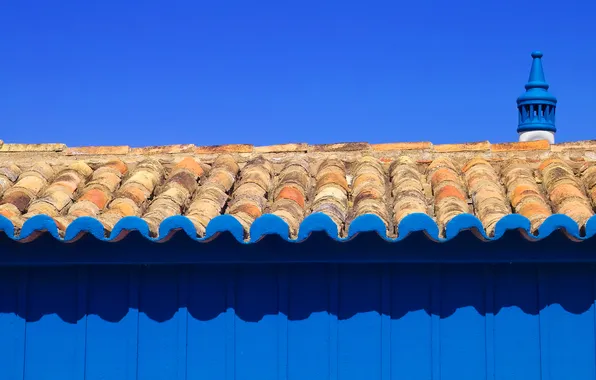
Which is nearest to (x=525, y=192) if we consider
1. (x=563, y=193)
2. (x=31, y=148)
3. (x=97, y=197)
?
(x=563, y=193)

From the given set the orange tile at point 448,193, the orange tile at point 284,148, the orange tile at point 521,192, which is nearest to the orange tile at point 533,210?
the orange tile at point 521,192

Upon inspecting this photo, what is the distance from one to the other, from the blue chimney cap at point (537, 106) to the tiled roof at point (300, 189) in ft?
23.3

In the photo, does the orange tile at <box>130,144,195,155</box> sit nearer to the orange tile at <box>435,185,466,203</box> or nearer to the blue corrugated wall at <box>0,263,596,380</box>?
the blue corrugated wall at <box>0,263,596,380</box>

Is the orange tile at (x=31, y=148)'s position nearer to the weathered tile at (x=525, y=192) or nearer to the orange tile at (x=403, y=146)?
the orange tile at (x=403, y=146)

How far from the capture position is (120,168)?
6.50 meters

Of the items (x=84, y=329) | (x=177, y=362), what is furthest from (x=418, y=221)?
(x=84, y=329)

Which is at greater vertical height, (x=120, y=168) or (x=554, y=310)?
(x=120, y=168)

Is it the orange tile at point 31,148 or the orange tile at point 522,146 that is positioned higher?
the orange tile at point 31,148

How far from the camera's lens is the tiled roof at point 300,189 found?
16.0 ft

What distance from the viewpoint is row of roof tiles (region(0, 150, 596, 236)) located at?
5.26 meters

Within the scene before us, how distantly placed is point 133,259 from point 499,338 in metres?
2.26

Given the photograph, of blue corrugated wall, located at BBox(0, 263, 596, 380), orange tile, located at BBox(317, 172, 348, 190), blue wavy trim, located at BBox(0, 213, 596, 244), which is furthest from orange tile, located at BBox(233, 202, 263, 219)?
orange tile, located at BBox(317, 172, 348, 190)

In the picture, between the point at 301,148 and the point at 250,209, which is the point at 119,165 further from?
the point at 250,209

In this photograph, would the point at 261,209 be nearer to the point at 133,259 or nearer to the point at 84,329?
the point at 133,259
